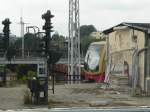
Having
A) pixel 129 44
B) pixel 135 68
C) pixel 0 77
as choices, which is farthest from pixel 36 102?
pixel 0 77

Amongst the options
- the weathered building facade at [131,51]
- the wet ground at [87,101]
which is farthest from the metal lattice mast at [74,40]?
the wet ground at [87,101]

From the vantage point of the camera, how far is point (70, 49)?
43.3 metres

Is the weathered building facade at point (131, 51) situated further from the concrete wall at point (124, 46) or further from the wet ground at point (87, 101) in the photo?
the wet ground at point (87, 101)

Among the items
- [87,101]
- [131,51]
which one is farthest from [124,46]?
[87,101]

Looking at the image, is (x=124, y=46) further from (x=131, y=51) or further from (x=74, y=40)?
(x=74, y=40)

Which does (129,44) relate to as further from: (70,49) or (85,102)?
(70,49)

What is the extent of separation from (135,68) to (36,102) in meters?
8.50

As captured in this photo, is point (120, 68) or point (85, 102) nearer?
point (85, 102)

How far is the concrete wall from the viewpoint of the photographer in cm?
2756

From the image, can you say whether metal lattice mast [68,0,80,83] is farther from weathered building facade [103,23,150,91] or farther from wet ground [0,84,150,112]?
wet ground [0,84,150,112]

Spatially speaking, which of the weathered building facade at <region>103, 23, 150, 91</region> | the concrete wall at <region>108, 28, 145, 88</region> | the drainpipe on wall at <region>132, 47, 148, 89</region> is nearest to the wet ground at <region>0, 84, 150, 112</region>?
the drainpipe on wall at <region>132, 47, 148, 89</region>

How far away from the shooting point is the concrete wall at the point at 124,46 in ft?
90.4

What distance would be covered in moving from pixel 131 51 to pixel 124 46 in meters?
1.60

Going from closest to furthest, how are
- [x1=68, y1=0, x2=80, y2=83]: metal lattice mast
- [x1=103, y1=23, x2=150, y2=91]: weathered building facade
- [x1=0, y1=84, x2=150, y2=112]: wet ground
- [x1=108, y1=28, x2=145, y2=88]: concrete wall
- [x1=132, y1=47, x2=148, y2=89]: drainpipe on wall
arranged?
[x1=0, y1=84, x2=150, y2=112]: wet ground
[x1=103, y1=23, x2=150, y2=91]: weathered building facade
[x1=132, y1=47, x2=148, y2=89]: drainpipe on wall
[x1=108, y1=28, x2=145, y2=88]: concrete wall
[x1=68, y1=0, x2=80, y2=83]: metal lattice mast
